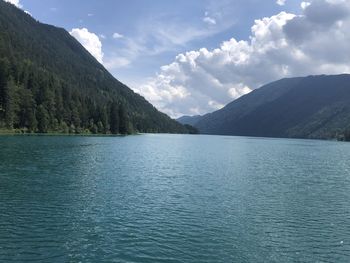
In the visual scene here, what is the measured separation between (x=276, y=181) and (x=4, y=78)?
166 m

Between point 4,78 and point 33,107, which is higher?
point 4,78

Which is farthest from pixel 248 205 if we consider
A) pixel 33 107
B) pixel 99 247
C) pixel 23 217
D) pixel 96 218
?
pixel 33 107

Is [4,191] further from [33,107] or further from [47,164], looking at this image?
[33,107]

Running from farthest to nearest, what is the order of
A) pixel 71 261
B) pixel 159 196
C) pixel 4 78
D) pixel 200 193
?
pixel 4 78 < pixel 200 193 < pixel 159 196 < pixel 71 261

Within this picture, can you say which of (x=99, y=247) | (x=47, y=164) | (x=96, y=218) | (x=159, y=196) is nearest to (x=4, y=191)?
(x=96, y=218)

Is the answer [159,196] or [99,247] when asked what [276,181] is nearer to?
[159,196]

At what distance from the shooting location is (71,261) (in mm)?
25031

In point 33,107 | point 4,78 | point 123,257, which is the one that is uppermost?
point 4,78

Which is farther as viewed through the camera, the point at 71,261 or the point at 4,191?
the point at 4,191

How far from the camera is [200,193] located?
51.8 m

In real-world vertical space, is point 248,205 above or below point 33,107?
below

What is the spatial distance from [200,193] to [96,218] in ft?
63.3

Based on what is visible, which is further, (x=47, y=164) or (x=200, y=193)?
(x=47, y=164)

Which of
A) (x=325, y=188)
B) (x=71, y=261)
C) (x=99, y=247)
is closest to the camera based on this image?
(x=71, y=261)
